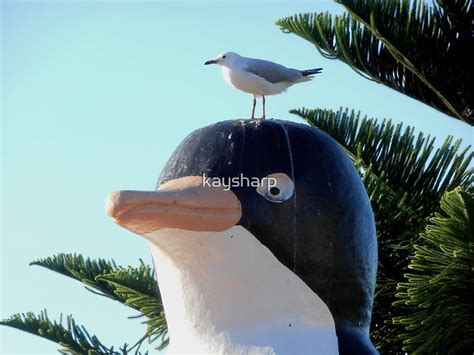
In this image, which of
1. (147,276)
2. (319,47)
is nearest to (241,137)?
(147,276)

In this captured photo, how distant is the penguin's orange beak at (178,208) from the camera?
12.0ft

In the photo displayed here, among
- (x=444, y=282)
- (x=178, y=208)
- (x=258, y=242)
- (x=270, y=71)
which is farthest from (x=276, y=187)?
(x=444, y=282)

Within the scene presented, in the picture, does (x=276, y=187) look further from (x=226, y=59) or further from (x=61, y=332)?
(x=61, y=332)

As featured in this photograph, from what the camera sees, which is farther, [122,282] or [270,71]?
[122,282]

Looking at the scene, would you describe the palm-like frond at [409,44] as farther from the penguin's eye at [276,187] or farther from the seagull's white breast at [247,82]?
the penguin's eye at [276,187]

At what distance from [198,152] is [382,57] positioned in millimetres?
5115

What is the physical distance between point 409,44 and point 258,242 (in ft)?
16.4

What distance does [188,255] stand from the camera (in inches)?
150

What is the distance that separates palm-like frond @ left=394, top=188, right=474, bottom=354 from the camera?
6508 millimetres

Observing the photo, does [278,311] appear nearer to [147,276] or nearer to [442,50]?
[147,276]

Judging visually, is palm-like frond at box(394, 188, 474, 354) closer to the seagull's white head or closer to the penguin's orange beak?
the seagull's white head

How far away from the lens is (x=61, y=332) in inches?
344

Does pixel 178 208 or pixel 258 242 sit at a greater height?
pixel 178 208

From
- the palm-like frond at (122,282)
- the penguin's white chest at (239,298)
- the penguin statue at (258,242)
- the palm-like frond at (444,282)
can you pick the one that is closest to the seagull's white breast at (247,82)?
the penguin statue at (258,242)
